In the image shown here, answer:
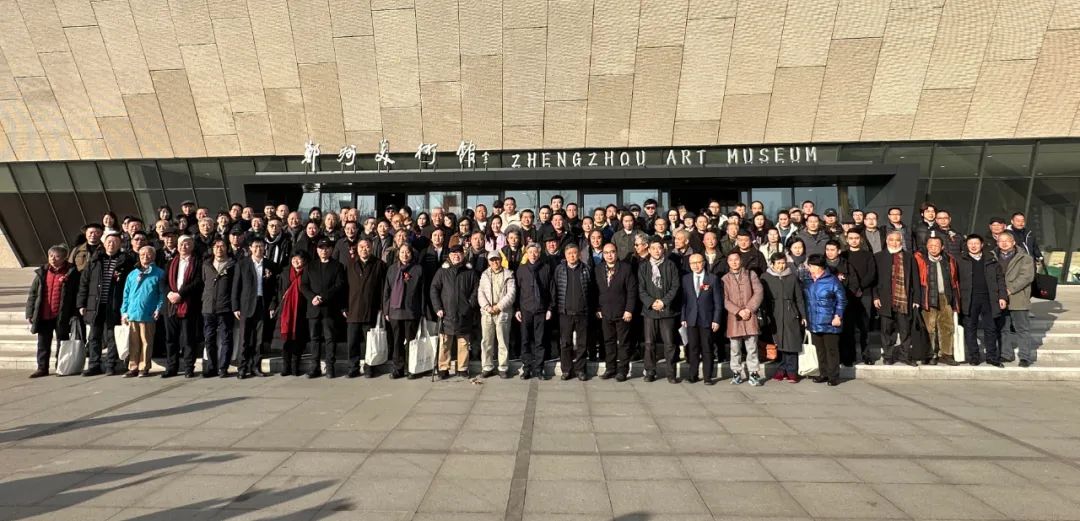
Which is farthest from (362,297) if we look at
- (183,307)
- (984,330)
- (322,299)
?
(984,330)

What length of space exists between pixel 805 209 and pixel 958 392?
3899 millimetres

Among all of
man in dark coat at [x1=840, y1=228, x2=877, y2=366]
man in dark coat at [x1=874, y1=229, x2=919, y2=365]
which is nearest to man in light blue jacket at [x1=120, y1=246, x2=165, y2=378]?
man in dark coat at [x1=840, y1=228, x2=877, y2=366]

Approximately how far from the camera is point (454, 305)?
21.2 ft

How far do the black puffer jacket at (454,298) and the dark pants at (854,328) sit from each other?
5153 millimetres

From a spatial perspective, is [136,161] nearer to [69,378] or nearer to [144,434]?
[69,378]

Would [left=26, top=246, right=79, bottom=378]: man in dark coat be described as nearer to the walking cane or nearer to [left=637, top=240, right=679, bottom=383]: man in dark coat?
the walking cane

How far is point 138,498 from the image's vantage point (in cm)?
326

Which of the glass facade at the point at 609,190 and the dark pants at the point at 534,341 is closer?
the dark pants at the point at 534,341

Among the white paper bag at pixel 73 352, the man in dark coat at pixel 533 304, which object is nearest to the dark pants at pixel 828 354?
the man in dark coat at pixel 533 304

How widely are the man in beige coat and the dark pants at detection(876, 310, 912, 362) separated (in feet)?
7.02

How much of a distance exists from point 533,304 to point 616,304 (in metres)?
1.14

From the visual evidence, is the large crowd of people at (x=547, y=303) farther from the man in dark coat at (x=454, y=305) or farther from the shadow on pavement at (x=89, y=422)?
the shadow on pavement at (x=89, y=422)

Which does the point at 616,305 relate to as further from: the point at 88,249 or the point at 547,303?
the point at 88,249

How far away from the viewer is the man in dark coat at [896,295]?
6660 millimetres
